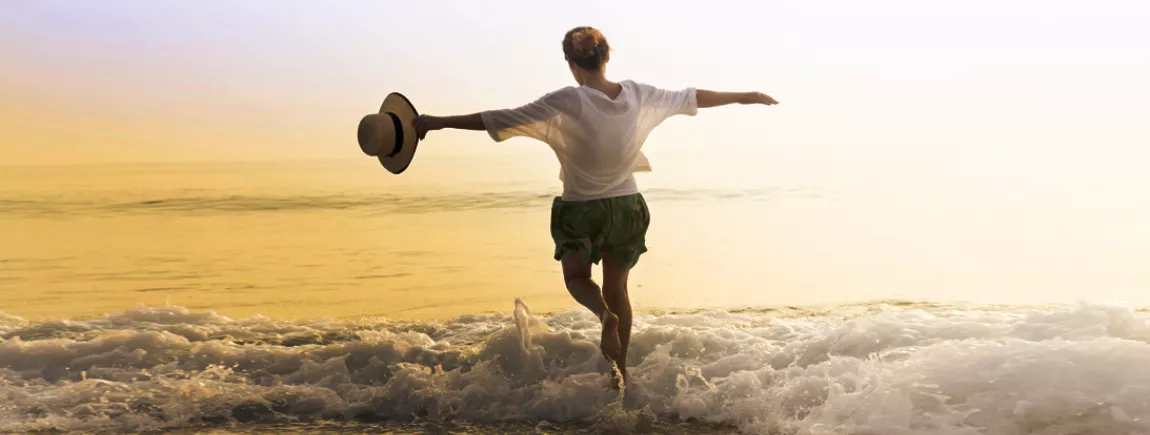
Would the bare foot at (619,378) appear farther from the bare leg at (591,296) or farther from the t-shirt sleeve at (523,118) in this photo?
the t-shirt sleeve at (523,118)

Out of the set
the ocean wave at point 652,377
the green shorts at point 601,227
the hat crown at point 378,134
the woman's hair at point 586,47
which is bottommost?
the ocean wave at point 652,377

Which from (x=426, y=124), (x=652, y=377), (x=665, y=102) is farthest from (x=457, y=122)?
(x=652, y=377)

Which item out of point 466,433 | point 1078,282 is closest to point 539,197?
point 1078,282

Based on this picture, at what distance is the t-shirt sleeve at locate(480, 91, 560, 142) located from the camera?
4266mm

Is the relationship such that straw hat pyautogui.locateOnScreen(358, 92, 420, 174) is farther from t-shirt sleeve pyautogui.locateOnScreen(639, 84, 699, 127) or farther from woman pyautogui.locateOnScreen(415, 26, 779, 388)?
t-shirt sleeve pyautogui.locateOnScreen(639, 84, 699, 127)

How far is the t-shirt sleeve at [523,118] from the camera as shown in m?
4.27

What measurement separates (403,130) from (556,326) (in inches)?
85.6

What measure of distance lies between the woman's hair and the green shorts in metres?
0.58

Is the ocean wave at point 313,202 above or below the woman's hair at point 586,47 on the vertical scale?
below

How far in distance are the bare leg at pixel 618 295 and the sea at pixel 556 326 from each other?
238 millimetres

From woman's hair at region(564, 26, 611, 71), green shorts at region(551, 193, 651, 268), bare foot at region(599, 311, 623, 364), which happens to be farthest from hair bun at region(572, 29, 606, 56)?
bare foot at region(599, 311, 623, 364)

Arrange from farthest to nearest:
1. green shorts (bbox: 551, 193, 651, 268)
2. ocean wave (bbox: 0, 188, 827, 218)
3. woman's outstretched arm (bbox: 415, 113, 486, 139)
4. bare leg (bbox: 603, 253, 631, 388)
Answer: ocean wave (bbox: 0, 188, 827, 218)
bare leg (bbox: 603, 253, 631, 388)
green shorts (bbox: 551, 193, 651, 268)
woman's outstretched arm (bbox: 415, 113, 486, 139)

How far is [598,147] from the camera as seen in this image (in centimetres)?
443

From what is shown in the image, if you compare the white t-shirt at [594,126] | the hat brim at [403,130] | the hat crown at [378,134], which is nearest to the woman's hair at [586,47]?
the white t-shirt at [594,126]
